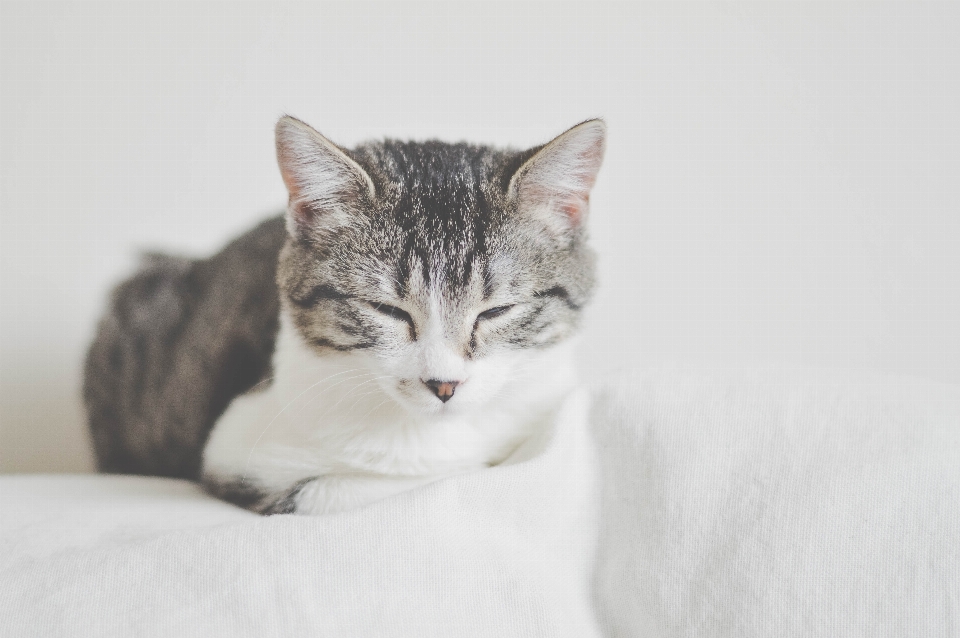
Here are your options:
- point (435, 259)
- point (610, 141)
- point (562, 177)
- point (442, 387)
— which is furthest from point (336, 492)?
point (610, 141)

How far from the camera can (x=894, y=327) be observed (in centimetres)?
177

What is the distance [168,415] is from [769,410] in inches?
50.1

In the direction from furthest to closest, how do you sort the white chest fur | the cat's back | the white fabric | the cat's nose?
the cat's back, the white chest fur, the cat's nose, the white fabric

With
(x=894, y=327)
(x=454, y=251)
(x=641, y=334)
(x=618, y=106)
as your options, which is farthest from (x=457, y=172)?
(x=894, y=327)

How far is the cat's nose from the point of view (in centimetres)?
96

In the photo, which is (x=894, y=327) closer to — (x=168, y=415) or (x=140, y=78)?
(x=168, y=415)

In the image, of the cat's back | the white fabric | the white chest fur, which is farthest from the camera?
the cat's back

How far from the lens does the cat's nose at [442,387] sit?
96 cm

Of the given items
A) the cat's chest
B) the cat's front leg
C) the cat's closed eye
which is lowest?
the cat's front leg

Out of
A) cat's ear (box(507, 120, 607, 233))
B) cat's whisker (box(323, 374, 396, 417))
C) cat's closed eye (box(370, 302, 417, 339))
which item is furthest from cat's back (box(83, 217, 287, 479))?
cat's ear (box(507, 120, 607, 233))

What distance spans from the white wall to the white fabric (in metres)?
0.87

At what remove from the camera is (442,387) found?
96cm

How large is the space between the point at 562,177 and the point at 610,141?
0.81 m

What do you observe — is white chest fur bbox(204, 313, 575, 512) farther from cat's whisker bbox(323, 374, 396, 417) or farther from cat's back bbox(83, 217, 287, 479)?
cat's back bbox(83, 217, 287, 479)
